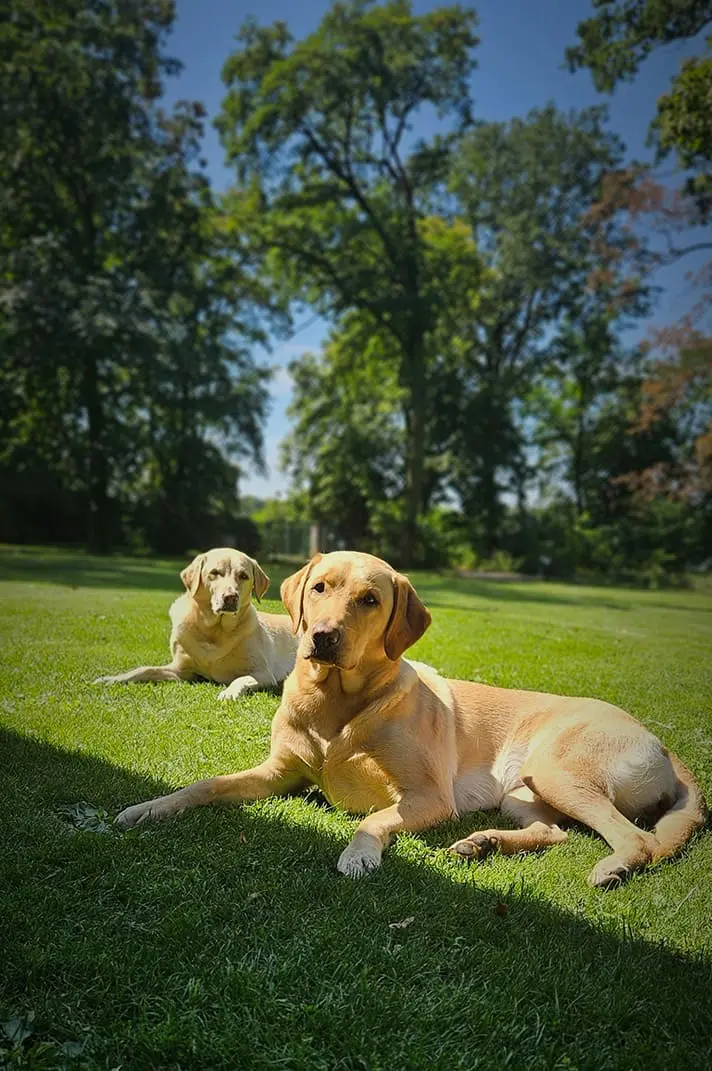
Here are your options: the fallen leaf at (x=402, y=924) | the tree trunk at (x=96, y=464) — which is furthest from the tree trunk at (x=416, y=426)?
the fallen leaf at (x=402, y=924)

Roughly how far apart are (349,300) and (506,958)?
21.5m

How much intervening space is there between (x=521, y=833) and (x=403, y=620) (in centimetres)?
101

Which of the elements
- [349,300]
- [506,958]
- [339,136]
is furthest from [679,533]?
[506,958]

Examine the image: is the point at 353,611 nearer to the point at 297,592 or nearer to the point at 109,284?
the point at 297,592

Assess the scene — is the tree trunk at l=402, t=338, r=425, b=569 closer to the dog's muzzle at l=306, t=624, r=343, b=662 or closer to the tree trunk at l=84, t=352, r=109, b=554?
the tree trunk at l=84, t=352, r=109, b=554

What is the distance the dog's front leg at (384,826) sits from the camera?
8.37ft

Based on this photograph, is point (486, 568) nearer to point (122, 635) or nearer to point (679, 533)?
point (679, 533)

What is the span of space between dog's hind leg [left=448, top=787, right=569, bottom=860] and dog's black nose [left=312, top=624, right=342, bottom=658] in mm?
919

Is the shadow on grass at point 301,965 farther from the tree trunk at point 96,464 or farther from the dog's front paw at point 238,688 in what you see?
the tree trunk at point 96,464

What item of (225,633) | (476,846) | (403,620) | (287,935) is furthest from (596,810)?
(225,633)

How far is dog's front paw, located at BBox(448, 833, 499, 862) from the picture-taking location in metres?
2.81

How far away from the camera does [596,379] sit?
3288 centimetres

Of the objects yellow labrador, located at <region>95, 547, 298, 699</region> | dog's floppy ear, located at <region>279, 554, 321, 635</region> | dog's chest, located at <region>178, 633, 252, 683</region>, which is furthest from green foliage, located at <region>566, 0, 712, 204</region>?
dog's floppy ear, located at <region>279, 554, 321, 635</region>

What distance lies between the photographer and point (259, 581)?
4.50 metres
